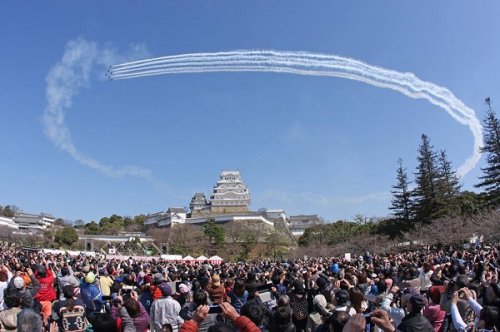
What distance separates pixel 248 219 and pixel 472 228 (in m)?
51.4

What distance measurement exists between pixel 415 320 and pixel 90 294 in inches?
238

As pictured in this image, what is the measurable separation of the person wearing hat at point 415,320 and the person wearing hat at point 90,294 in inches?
226

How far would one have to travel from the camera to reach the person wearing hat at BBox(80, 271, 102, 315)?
26.2 feet

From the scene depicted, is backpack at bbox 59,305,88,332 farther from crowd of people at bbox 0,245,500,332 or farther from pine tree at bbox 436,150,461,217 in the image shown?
pine tree at bbox 436,150,461,217

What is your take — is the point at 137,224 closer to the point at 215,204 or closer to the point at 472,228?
the point at 215,204

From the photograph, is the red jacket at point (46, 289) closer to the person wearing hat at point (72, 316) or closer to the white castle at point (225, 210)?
the person wearing hat at point (72, 316)

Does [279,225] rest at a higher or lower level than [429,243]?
higher

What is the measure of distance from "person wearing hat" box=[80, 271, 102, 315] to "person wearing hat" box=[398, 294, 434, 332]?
5.73 m

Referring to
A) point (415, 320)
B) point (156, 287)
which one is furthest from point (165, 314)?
point (415, 320)

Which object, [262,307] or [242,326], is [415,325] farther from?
[242,326]

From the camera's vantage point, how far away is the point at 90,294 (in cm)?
812

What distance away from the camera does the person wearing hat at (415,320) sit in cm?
416

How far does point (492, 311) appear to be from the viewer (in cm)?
389

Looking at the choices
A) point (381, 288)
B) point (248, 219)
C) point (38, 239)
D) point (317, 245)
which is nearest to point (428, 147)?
point (317, 245)
